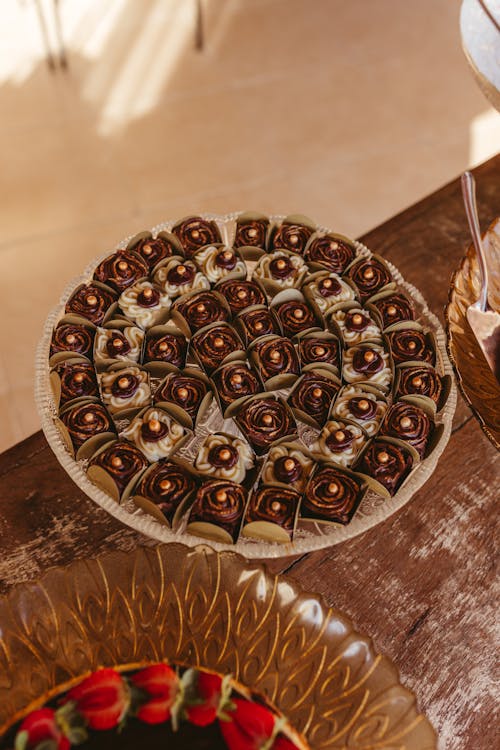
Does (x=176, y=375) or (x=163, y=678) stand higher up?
(x=176, y=375)

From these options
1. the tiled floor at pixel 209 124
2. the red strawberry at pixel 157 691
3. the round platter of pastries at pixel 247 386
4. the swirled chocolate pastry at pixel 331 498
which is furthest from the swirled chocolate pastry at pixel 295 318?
the tiled floor at pixel 209 124

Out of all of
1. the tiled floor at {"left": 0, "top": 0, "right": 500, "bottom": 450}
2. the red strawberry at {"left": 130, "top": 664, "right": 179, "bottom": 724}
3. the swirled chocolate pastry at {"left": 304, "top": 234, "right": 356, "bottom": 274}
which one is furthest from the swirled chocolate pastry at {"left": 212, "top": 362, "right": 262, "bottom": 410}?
the tiled floor at {"left": 0, "top": 0, "right": 500, "bottom": 450}

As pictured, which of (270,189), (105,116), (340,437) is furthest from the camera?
(105,116)

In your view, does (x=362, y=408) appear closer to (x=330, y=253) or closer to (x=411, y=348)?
(x=411, y=348)

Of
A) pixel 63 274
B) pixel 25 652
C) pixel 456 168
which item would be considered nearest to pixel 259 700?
pixel 25 652

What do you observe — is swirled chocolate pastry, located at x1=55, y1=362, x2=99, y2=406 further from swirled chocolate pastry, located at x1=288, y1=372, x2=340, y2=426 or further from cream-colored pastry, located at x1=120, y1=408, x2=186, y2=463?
swirled chocolate pastry, located at x1=288, y1=372, x2=340, y2=426

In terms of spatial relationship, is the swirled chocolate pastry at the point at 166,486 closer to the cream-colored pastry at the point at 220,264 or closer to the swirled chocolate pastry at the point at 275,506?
the swirled chocolate pastry at the point at 275,506

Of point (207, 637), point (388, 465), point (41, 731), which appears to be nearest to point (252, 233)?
point (388, 465)

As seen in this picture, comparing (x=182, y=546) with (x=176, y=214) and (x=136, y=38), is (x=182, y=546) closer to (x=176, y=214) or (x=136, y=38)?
(x=176, y=214)
